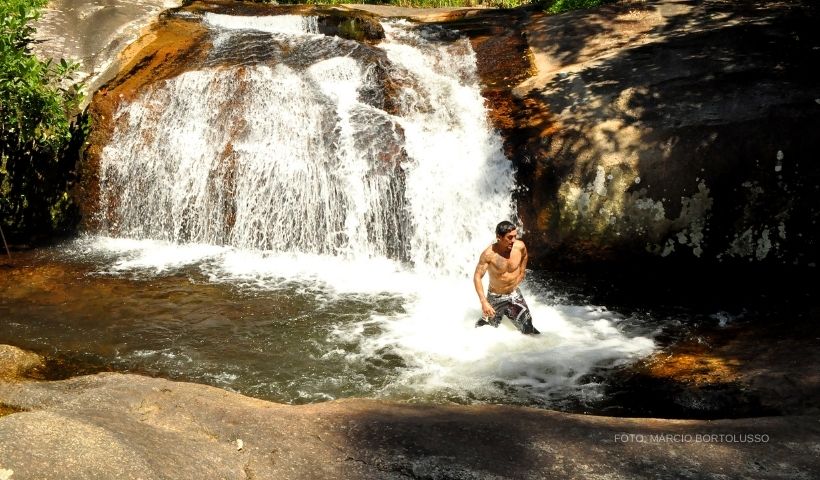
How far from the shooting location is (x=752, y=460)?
351 cm

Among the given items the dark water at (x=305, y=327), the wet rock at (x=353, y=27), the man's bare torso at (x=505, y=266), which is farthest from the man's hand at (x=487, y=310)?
the wet rock at (x=353, y=27)

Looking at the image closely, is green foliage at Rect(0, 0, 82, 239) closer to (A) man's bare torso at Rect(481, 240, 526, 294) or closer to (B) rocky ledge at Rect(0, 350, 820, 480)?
(A) man's bare torso at Rect(481, 240, 526, 294)

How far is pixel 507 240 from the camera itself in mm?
6746

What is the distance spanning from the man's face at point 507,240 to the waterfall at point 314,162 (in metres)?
2.37

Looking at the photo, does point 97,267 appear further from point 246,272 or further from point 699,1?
point 699,1

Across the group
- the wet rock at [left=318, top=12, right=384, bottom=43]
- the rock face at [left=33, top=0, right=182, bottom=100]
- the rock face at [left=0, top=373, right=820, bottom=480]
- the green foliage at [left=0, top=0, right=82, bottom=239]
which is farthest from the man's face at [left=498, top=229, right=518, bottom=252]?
the rock face at [left=33, top=0, right=182, bottom=100]

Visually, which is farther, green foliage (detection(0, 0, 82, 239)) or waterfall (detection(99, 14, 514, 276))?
green foliage (detection(0, 0, 82, 239))

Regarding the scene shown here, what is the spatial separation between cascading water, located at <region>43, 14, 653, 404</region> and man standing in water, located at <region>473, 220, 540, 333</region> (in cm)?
24

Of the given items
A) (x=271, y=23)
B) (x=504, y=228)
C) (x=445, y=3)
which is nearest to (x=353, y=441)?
(x=504, y=228)

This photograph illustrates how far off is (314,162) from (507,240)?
164 inches

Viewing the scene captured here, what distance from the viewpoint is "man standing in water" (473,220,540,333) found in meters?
6.76

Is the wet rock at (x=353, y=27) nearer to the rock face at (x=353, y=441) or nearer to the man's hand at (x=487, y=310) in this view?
the man's hand at (x=487, y=310)

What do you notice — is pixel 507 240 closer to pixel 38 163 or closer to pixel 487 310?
pixel 487 310

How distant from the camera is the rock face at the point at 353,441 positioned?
318cm
